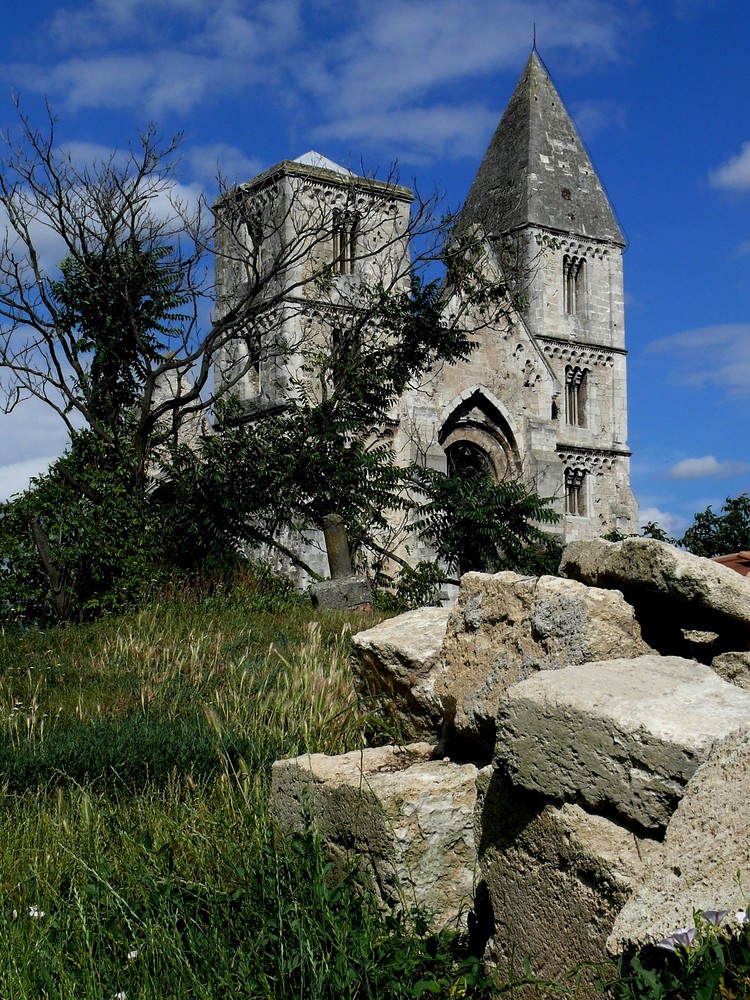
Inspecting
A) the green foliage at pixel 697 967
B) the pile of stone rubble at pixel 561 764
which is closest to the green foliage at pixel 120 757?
the pile of stone rubble at pixel 561 764

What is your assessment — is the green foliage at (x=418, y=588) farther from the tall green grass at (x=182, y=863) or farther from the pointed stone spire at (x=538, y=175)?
the pointed stone spire at (x=538, y=175)

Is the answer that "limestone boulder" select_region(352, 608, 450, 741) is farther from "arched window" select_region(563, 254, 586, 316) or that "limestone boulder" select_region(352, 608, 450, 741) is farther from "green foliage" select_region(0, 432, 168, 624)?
"arched window" select_region(563, 254, 586, 316)

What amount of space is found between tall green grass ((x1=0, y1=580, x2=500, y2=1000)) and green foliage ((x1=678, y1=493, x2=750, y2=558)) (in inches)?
847

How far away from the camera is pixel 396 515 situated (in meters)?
26.7

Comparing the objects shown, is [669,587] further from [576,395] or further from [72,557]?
[576,395]

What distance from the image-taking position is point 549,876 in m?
3.33

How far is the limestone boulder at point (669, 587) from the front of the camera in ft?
13.3

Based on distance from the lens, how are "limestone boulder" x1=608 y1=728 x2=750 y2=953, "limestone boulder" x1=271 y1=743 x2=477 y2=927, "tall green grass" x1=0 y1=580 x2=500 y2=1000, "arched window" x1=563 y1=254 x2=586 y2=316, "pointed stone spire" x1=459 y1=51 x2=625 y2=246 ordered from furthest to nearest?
"arched window" x1=563 y1=254 x2=586 y2=316 < "pointed stone spire" x1=459 y1=51 x2=625 y2=246 < "limestone boulder" x1=271 y1=743 x2=477 y2=927 < "tall green grass" x1=0 y1=580 x2=500 y2=1000 < "limestone boulder" x1=608 y1=728 x2=750 y2=953

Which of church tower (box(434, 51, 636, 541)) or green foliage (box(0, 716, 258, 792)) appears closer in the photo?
green foliage (box(0, 716, 258, 792))

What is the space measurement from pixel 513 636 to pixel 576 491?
3458 cm

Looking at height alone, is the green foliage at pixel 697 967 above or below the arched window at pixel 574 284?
below

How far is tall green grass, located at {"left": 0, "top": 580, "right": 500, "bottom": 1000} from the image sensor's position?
3.48m

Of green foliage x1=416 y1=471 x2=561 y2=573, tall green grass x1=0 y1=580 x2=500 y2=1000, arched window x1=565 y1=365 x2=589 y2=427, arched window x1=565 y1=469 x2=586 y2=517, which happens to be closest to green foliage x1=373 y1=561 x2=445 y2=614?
green foliage x1=416 y1=471 x2=561 y2=573

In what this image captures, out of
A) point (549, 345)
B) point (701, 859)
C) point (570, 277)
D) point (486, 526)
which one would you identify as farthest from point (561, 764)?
point (570, 277)
